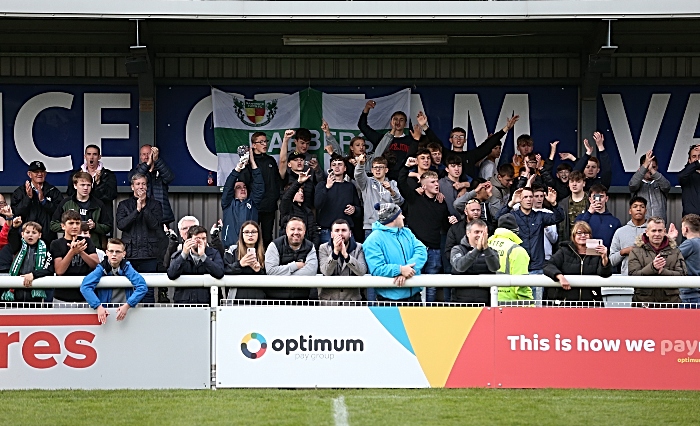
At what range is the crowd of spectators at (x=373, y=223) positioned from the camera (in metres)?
9.64

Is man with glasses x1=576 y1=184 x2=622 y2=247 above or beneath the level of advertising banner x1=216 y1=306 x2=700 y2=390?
above

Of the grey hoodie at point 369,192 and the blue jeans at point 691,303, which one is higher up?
the grey hoodie at point 369,192

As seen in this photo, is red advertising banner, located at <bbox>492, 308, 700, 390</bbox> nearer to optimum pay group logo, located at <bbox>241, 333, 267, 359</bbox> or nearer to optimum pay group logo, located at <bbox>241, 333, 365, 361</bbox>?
optimum pay group logo, located at <bbox>241, 333, 365, 361</bbox>

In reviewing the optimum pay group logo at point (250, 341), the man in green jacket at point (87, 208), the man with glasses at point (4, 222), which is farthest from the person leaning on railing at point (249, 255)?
the man with glasses at point (4, 222)

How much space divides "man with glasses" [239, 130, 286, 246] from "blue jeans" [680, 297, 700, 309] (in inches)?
217

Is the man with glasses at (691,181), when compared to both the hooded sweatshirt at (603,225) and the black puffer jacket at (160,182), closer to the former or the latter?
the hooded sweatshirt at (603,225)

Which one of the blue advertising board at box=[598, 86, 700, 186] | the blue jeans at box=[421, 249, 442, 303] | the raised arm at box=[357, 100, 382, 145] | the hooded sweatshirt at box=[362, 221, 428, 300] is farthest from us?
the blue advertising board at box=[598, 86, 700, 186]

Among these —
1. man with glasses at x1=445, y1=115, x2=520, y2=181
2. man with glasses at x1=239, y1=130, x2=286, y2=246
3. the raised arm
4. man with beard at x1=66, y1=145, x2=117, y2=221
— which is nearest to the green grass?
man with beard at x1=66, y1=145, x2=117, y2=221

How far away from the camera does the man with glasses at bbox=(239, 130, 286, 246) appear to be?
43.6 ft

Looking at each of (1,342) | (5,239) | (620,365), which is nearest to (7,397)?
(1,342)

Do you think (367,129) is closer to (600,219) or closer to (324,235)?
(324,235)

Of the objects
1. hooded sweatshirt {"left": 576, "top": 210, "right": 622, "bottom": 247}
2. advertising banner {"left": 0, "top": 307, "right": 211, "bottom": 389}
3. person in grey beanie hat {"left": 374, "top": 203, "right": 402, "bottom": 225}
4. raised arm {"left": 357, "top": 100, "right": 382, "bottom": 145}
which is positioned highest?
raised arm {"left": 357, "top": 100, "right": 382, "bottom": 145}

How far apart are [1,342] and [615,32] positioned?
825 cm

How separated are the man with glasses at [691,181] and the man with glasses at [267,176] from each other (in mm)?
4987
